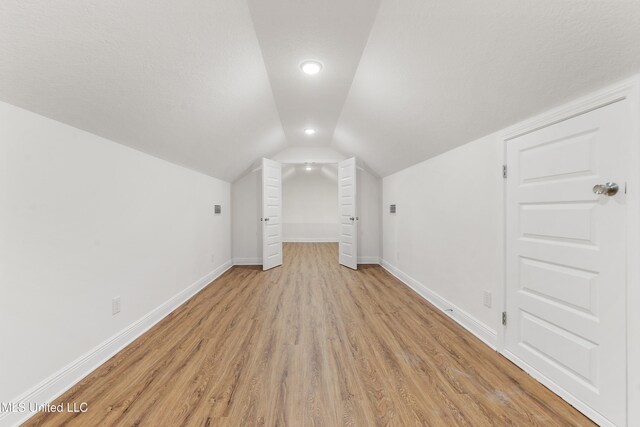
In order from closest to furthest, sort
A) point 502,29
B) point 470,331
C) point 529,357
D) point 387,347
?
point 502,29 < point 529,357 < point 387,347 < point 470,331

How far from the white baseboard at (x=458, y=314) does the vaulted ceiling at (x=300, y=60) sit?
166 centimetres

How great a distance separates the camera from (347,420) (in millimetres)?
1250

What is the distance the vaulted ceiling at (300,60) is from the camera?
1.09m

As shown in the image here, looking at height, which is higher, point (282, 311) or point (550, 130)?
point (550, 130)

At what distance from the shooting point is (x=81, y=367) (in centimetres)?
157

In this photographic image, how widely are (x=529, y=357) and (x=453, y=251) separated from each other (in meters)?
1.06

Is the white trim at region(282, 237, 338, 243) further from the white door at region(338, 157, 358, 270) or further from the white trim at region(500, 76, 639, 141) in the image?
the white trim at region(500, 76, 639, 141)

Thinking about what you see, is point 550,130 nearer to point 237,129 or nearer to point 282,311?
point 282,311

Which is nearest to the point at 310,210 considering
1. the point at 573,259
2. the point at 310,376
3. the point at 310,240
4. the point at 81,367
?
the point at 310,240

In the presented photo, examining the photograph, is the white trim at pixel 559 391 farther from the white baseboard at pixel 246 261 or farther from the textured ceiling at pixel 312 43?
the white baseboard at pixel 246 261

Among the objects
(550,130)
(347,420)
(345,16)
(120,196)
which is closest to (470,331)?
(347,420)

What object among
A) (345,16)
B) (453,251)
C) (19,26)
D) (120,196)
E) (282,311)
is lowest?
(282,311)

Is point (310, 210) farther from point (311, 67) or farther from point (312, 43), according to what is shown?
point (312, 43)

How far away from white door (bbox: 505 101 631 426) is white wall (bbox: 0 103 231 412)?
A: 301 cm
